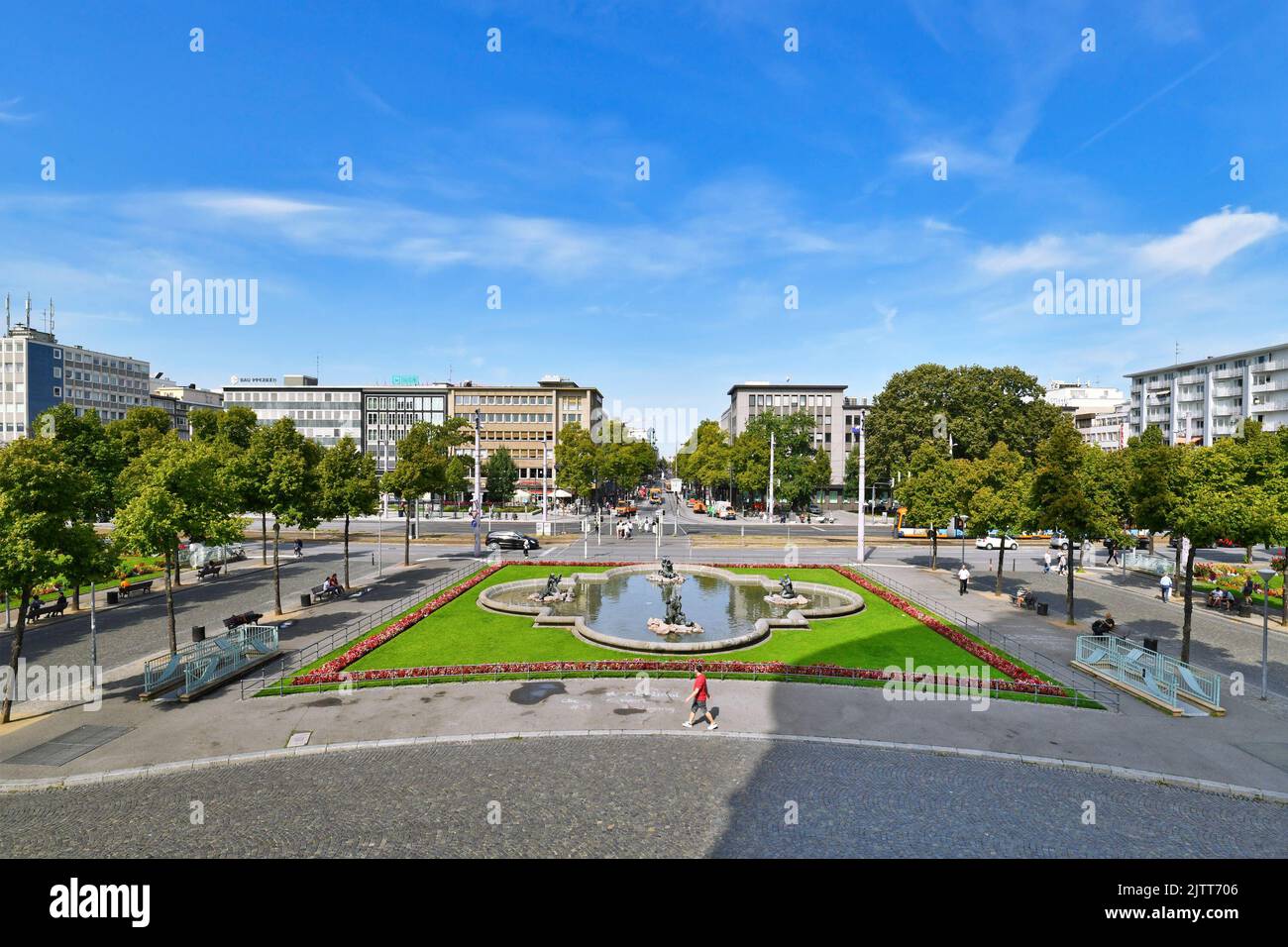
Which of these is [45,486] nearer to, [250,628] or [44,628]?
[250,628]

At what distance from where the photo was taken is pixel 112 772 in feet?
50.3

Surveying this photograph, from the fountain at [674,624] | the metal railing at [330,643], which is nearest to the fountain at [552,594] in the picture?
the metal railing at [330,643]

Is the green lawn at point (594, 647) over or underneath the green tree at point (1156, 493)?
underneath

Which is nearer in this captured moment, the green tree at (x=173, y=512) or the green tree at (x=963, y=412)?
the green tree at (x=173, y=512)

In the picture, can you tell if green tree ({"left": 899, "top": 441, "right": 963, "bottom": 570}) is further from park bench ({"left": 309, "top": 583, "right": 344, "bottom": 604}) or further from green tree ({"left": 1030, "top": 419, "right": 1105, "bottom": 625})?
park bench ({"left": 309, "top": 583, "right": 344, "bottom": 604})

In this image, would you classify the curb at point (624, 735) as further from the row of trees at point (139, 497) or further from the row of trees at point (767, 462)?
the row of trees at point (767, 462)

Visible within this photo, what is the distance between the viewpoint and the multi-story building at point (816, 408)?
426ft

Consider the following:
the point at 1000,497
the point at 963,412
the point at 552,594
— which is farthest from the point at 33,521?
the point at 963,412

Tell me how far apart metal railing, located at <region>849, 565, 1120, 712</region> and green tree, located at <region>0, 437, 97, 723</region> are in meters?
29.4

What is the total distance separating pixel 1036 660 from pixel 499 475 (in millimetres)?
85671

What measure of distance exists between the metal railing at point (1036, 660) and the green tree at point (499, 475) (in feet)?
232

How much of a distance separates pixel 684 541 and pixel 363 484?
36.7 m

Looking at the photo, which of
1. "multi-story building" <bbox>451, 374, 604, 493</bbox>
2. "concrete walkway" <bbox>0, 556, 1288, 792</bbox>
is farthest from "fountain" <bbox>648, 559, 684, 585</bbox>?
"multi-story building" <bbox>451, 374, 604, 493</bbox>

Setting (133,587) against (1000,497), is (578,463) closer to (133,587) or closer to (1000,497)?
(133,587)
